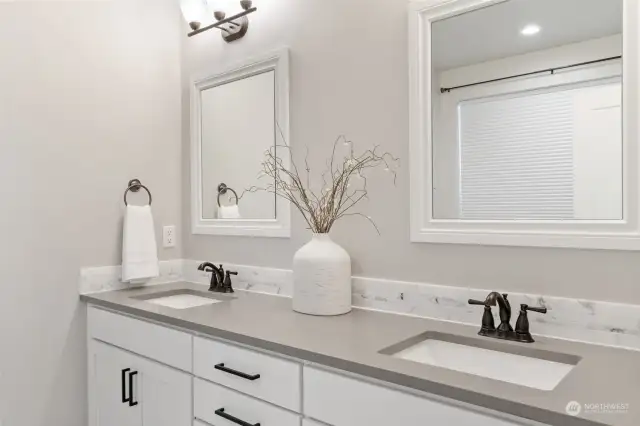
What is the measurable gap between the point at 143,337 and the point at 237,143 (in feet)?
3.13

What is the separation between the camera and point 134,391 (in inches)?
71.9

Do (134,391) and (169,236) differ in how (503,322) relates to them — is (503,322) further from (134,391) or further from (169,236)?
(169,236)

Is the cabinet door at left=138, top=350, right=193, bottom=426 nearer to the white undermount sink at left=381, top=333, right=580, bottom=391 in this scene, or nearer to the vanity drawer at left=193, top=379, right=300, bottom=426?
A: the vanity drawer at left=193, top=379, right=300, bottom=426

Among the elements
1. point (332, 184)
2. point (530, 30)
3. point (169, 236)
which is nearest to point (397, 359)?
point (332, 184)

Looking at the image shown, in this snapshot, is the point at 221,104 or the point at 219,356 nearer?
the point at 219,356

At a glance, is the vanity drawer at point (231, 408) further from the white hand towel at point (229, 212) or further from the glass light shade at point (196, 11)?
the glass light shade at point (196, 11)

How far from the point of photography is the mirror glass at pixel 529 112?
1297 millimetres

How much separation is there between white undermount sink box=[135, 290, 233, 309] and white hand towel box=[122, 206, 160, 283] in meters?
0.12

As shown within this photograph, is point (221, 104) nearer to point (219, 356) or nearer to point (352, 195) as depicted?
point (352, 195)

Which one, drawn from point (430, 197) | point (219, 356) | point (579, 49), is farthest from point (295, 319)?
point (579, 49)

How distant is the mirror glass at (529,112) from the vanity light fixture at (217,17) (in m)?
0.93

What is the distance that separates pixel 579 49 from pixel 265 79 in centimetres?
123

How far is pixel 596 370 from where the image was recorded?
1.08 metres

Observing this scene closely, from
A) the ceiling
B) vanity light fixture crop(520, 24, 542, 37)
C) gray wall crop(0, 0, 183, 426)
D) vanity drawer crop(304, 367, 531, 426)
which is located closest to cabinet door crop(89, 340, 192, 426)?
gray wall crop(0, 0, 183, 426)
